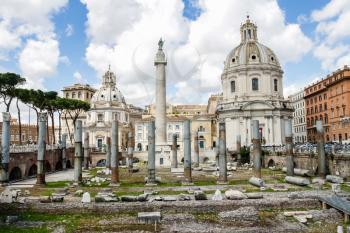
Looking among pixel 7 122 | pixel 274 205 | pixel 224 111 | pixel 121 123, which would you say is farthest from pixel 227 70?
pixel 274 205

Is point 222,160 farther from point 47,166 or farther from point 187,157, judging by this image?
point 47,166

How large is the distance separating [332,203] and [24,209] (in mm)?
14883

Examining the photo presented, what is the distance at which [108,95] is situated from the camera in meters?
101

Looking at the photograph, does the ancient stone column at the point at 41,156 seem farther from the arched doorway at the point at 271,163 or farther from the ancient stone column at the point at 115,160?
the arched doorway at the point at 271,163

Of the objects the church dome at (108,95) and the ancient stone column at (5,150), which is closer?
the ancient stone column at (5,150)

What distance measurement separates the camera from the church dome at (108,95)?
99.2 meters

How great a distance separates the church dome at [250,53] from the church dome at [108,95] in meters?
37.9

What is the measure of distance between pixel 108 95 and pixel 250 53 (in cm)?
4480

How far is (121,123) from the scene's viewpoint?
95938mm

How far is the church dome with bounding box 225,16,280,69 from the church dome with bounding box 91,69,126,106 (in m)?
37.9

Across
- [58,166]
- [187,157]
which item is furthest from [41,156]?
[58,166]

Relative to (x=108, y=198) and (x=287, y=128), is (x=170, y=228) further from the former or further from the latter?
(x=287, y=128)

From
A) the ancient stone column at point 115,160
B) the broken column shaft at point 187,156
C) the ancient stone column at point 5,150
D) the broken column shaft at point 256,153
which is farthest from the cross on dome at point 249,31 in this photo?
the ancient stone column at point 5,150

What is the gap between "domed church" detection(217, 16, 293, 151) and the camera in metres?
67.9
